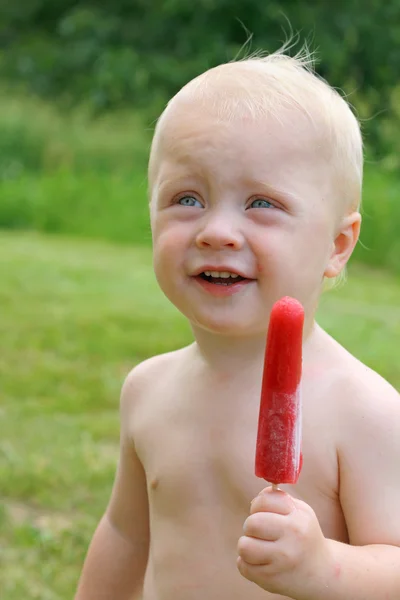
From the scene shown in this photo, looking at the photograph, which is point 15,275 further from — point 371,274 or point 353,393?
point 353,393

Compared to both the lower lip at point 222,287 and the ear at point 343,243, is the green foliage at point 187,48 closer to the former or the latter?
the ear at point 343,243

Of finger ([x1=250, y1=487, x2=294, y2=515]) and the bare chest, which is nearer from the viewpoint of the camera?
finger ([x1=250, y1=487, x2=294, y2=515])

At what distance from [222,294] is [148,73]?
37.2 ft

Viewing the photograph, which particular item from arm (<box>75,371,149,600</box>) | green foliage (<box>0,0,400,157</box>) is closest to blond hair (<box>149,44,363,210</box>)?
arm (<box>75,371,149,600</box>)

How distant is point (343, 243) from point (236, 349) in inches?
11.8

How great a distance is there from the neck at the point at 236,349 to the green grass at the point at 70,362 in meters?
1.48

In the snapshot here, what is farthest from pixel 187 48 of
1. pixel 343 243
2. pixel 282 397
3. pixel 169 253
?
pixel 282 397

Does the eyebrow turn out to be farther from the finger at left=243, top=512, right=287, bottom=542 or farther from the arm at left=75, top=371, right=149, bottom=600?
the arm at left=75, top=371, right=149, bottom=600

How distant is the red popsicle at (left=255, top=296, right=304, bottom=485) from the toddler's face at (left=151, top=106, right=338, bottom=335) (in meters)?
0.24

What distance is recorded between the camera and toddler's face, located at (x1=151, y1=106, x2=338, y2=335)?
6.26 feet

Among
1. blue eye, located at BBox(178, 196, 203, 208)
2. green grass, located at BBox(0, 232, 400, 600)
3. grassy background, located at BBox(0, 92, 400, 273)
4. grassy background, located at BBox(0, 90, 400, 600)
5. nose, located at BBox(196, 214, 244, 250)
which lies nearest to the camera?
nose, located at BBox(196, 214, 244, 250)

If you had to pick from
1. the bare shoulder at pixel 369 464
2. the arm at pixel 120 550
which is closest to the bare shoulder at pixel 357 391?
the bare shoulder at pixel 369 464

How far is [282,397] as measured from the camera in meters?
1.68

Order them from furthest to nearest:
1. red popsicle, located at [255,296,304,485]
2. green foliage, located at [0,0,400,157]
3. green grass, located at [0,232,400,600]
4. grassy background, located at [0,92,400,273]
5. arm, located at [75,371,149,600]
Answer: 1. green foliage, located at [0,0,400,157]
2. grassy background, located at [0,92,400,273]
3. green grass, located at [0,232,400,600]
4. arm, located at [75,371,149,600]
5. red popsicle, located at [255,296,304,485]
